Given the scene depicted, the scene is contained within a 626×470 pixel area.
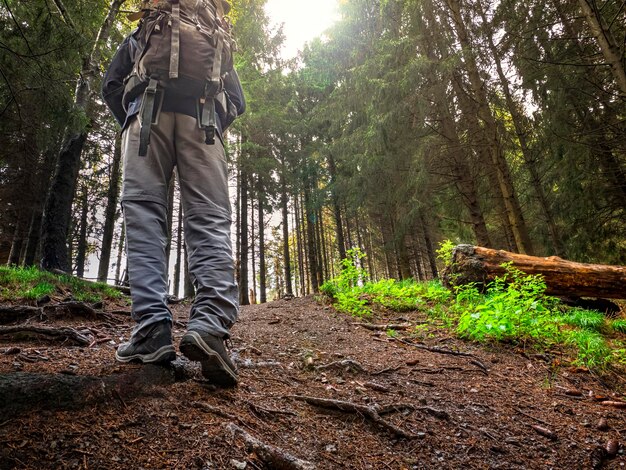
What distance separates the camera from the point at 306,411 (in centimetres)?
196

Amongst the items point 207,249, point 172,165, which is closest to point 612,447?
point 207,249

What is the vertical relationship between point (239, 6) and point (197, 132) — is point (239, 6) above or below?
above

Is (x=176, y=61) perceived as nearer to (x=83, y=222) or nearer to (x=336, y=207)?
(x=336, y=207)

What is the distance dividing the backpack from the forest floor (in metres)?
1.39

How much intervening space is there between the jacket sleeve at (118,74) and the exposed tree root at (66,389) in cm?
190

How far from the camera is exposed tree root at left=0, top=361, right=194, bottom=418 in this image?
132cm

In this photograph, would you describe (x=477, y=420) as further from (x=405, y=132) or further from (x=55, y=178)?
(x=405, y=132)

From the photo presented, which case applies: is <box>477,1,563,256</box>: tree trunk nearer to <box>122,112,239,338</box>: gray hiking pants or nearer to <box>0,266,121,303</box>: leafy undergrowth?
<box>122,112,239,338</box>: gray hiking pants

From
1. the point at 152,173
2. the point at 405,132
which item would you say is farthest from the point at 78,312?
the point at 405,132

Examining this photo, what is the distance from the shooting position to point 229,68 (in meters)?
2.45

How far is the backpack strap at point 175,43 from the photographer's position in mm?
2064

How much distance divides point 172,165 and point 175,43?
0.78m

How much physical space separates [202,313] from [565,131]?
1112cm

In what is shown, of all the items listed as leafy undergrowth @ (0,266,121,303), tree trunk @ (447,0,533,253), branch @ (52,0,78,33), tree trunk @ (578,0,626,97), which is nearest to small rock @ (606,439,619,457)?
leafy undergrowth @ (0,266,121,303)
